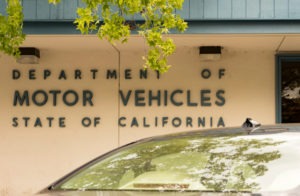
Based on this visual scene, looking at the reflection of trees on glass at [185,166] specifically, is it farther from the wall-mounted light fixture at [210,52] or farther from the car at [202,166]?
the wall-mounted light fixture at [210,52]

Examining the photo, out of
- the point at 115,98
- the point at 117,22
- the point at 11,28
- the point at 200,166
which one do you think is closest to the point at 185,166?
the point at 200,166

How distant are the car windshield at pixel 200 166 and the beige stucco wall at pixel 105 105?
22.5 feet

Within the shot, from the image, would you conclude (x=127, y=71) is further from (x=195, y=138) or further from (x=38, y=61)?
(x=195, y=138)

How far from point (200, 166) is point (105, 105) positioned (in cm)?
752

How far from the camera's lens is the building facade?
11039 mm

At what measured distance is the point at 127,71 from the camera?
11234 mm


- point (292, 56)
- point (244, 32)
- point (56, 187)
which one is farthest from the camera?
point (292, 56)

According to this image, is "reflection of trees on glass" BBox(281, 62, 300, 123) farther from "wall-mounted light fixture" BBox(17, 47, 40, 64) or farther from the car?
the car

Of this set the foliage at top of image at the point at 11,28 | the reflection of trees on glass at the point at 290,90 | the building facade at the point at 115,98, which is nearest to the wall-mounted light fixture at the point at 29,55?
the building facade at the point at 115,98

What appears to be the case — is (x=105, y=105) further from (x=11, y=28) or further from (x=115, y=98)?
(x=11, y=28)

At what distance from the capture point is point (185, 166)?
12.6 ft

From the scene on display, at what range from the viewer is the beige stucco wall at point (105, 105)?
11.1m

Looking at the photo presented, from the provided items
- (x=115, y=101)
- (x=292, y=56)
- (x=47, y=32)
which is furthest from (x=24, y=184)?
(x=292, y=56)

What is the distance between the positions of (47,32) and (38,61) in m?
1.77
